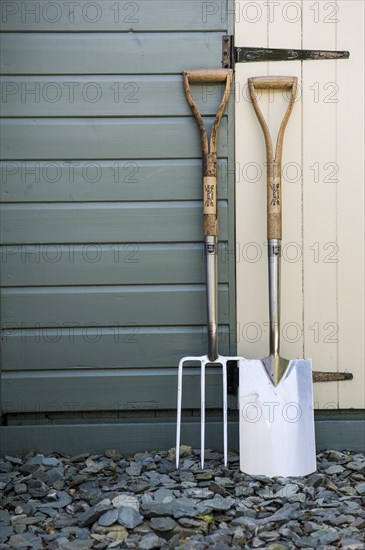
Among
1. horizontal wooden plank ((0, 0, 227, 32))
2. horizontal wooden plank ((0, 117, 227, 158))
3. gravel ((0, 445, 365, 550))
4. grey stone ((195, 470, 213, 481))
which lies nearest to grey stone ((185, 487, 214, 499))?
gravel ((0, 445, 365, 550))

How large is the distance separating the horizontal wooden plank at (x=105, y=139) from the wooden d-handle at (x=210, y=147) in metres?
0.08

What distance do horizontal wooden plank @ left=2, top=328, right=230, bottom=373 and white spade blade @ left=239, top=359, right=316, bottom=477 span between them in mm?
269

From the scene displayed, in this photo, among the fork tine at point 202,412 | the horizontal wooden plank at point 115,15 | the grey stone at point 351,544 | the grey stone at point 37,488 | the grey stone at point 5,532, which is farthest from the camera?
the horizontal wooden plank at point 115,15

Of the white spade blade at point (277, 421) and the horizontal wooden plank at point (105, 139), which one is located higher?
the horizontal wooden plank at point (105, 139)

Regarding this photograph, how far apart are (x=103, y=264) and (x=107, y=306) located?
19 cm

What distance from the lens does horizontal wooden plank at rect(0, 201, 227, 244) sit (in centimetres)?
323

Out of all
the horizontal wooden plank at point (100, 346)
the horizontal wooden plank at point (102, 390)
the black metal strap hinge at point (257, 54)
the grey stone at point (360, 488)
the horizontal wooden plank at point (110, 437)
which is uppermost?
the black metal strap hinge at point (257, 54)

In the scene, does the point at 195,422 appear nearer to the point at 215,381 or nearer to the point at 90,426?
the point at 215,381

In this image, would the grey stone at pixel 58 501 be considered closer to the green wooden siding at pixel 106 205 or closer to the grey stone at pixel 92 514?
the grey stone at pixel 92 514

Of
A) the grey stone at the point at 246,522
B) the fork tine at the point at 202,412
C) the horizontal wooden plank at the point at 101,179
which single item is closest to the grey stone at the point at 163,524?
the grey stone at the point at 246,522

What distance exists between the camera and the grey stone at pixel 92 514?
2.51m

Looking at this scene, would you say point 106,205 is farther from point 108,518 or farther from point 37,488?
point 108,518

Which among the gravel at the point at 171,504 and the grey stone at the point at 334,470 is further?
the grey stone at the point at 334,470

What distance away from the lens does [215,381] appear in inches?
129
